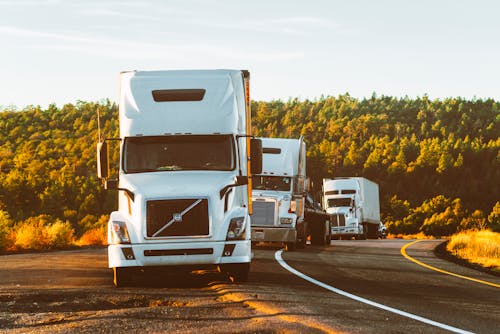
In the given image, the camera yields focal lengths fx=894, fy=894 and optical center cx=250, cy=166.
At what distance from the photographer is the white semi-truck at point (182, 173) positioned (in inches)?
584

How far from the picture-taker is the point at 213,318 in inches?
417

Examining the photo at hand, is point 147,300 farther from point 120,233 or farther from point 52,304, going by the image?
point 120,233

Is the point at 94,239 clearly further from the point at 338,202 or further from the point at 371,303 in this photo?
the point at 371,303

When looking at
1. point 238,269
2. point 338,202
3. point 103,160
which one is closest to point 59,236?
point 103,160

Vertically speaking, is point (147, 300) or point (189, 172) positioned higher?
point (189, 172)

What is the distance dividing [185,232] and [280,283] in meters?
2.00

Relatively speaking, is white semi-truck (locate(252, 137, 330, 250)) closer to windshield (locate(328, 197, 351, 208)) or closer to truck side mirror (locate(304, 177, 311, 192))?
truck side mirror (locate(304, 177, 311, 192))

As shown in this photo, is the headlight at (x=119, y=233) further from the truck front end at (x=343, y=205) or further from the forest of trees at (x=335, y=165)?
the forest of trees at (x=335, y=165)

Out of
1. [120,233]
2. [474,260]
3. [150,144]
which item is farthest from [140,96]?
[474,260]

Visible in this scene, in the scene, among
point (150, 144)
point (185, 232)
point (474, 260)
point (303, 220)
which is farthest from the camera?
point (303, 220)

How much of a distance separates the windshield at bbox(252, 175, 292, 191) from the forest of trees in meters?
59.3

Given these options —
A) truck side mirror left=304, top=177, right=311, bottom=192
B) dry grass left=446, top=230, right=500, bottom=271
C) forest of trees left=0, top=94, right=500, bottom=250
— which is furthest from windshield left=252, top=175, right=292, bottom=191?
forest of trees left=0, top=94, right=500, bottom=250

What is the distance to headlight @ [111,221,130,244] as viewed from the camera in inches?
585

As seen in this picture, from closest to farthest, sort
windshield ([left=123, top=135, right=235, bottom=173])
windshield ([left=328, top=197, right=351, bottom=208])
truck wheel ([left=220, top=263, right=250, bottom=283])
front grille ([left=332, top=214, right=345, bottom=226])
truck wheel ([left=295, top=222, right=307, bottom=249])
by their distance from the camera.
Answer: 1. truck wheel ([left=220, top=263, right=250, bottom=283])
2. windshield ([left=123, top=135, right=235, bottom=173])
3. truck wheel ([left=295, top=222, right=307, bottom=249])
4. front grille ([left=332, top=214, right=345, bottom=226])
5. windshield ([left=328, top=197, right=351, bottom=208])
